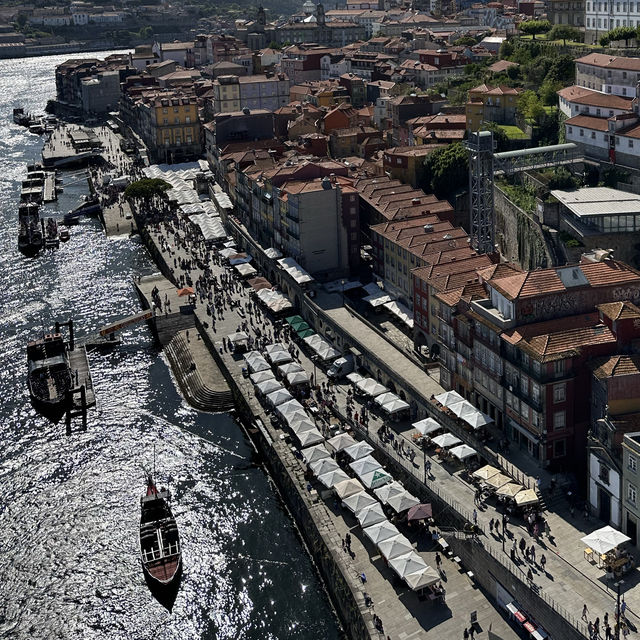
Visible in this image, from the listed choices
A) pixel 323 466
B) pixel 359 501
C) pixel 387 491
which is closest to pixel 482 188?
pixel 323 466

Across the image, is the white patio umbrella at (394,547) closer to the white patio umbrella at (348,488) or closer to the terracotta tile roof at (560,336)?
the white patio umbrella at (348,488)

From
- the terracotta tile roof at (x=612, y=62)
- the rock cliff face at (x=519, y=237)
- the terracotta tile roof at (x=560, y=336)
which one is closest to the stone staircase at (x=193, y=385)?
the terracotta tile roof at (x=560, y=336)

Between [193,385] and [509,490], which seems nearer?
[509,490]

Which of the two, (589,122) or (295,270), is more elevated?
(589,122)

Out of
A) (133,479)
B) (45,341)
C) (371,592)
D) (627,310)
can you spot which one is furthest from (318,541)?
(45,341)

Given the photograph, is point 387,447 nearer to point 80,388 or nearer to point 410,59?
point 80,388

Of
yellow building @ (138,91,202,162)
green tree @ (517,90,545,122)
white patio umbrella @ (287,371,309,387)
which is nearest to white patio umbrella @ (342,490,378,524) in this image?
white patio umbrella @ (287,371,309,387)

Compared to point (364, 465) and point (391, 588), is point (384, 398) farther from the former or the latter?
point (391, 588)

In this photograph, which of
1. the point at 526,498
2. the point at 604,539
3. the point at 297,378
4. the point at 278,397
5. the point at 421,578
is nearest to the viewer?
the point at 604,539
